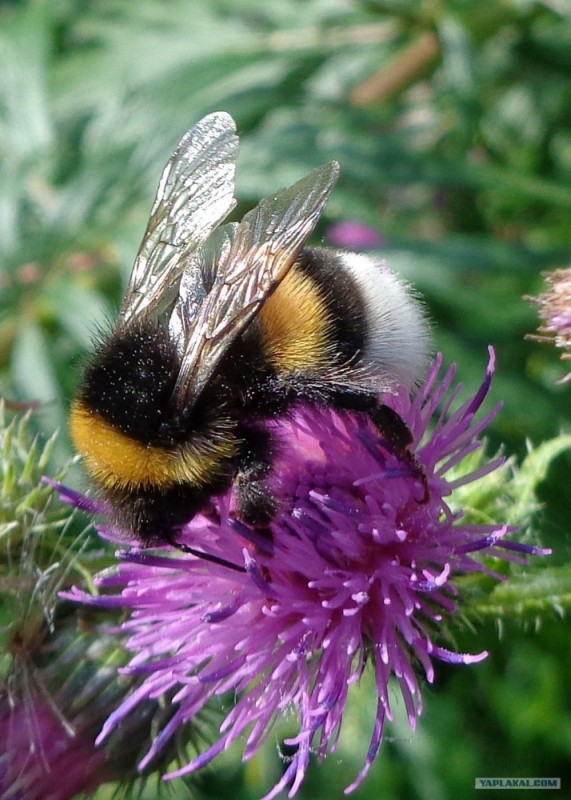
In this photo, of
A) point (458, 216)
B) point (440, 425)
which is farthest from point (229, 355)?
point (458, 216)

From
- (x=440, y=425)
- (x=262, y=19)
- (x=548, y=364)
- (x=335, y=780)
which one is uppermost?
(x=262, y=19)

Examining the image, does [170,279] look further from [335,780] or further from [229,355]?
[335,780]

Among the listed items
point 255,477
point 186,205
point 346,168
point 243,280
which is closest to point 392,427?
point 255,477

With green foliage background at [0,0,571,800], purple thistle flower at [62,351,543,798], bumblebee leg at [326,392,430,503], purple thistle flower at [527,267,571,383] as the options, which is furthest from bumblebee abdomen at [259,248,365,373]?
green foliage background at [0,0,571,800]

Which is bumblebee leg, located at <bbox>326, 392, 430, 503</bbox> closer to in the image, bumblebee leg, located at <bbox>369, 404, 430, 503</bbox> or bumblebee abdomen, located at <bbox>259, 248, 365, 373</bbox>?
bumblebee leg, located at <bbox>369, 404, 430, 503</bbox>

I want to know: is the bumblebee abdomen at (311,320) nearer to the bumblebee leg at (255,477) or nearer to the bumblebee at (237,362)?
the bumblebee at (237,362)

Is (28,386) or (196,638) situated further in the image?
(28,386)

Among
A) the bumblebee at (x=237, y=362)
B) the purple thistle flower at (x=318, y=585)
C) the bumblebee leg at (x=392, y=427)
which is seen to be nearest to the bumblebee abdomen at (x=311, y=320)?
the bumblebee at (x=237, y=362)
